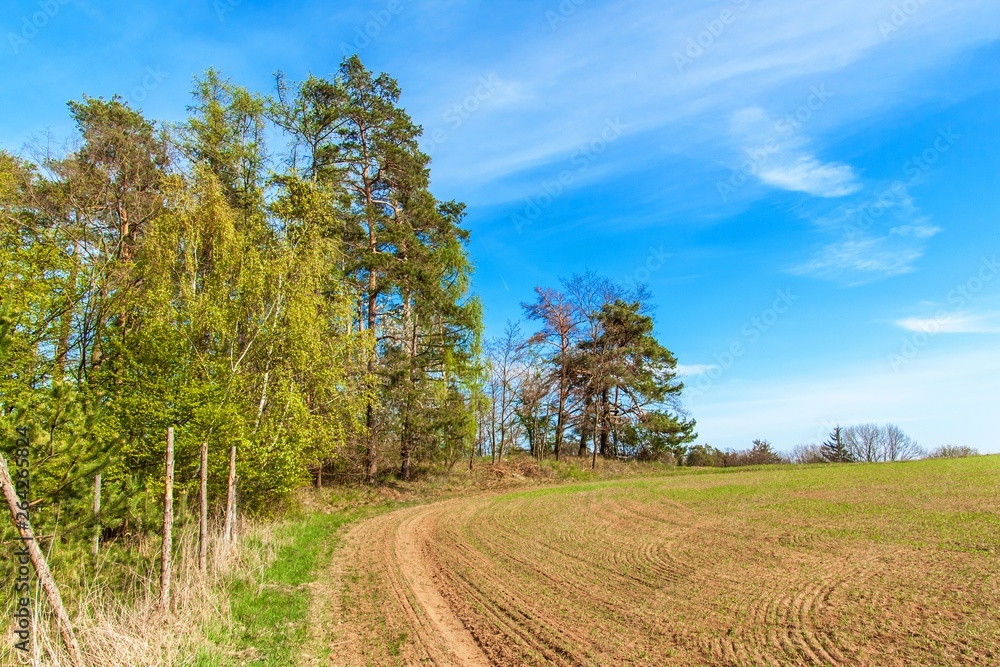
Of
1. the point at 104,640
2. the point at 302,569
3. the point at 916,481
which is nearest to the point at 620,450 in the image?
the point at 916,481

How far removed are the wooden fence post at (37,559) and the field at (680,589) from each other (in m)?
2.45

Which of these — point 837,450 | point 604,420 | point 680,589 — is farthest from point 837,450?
point 680,589

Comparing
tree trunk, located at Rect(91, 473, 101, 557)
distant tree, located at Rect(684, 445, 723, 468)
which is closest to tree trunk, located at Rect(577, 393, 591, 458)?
distant tree, located at Rect(684, 445, 723, 468)

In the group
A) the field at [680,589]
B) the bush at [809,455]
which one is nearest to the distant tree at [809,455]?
the bush at [809,455]

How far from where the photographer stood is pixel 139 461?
32.8ft

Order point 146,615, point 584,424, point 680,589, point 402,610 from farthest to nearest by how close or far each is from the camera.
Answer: point 584,424 → point 680,589 → point 402,610 → point 146,615

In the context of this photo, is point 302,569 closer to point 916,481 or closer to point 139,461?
point 139,461

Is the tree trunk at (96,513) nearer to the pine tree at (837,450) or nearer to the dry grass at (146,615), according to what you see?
the dry grass at (146,615)

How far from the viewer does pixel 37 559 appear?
445 cm

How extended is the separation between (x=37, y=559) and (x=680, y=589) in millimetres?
7710

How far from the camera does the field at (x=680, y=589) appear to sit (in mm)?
5969

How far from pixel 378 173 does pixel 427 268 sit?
5.49 metres

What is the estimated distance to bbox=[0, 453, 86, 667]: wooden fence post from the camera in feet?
13.6

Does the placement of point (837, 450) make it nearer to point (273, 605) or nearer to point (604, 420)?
point (604, 420)
